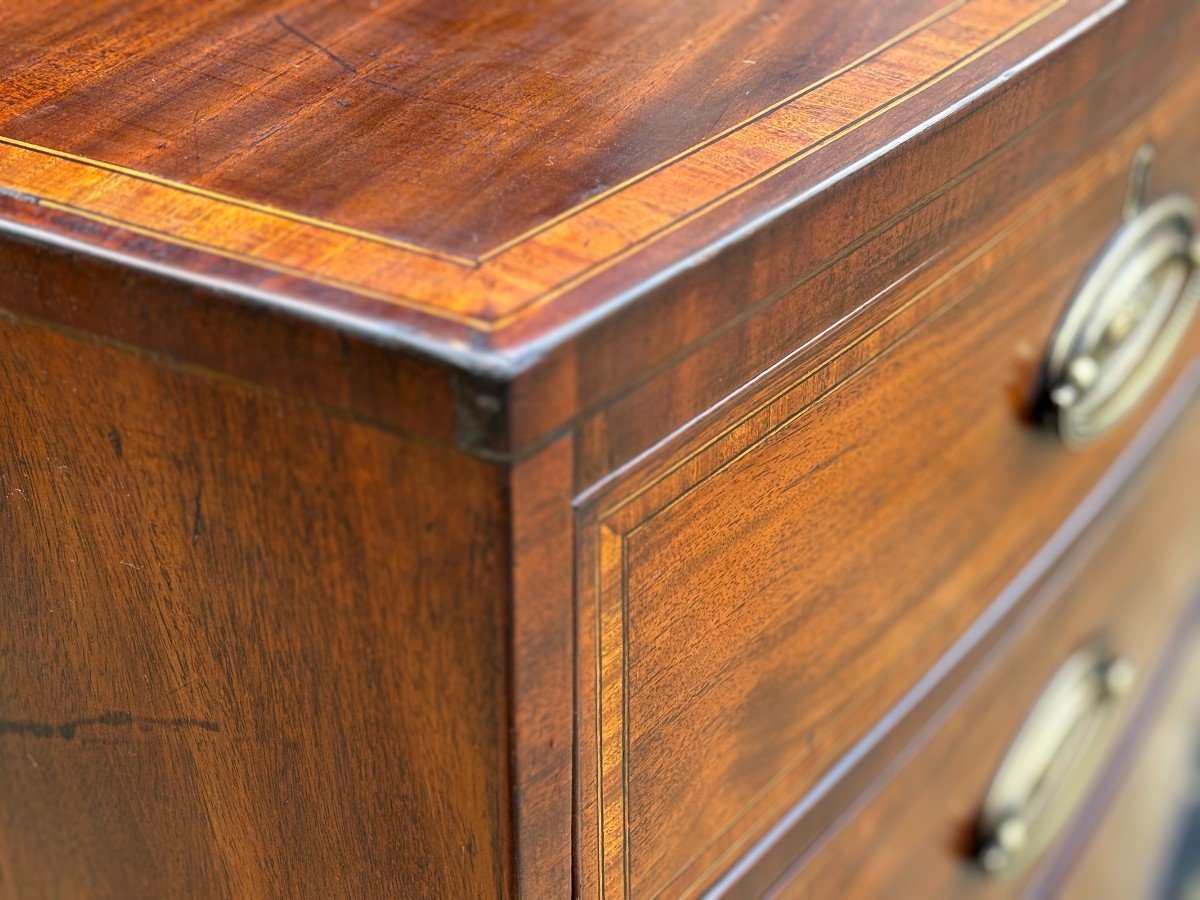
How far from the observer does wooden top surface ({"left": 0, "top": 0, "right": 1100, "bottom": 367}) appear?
302 mm

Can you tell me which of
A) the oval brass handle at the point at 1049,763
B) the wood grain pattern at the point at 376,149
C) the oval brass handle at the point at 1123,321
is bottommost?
the oval brass handle at the point at 1049,763

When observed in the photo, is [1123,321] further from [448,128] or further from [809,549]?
[448,128]

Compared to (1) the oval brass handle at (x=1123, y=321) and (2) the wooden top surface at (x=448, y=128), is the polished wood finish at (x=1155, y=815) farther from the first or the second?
(2) the wooden top surface at (x=448, y=128)

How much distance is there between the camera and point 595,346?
29 centimetres

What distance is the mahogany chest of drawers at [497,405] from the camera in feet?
0.99

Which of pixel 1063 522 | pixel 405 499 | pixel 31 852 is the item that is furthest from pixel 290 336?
pixel 1063 522

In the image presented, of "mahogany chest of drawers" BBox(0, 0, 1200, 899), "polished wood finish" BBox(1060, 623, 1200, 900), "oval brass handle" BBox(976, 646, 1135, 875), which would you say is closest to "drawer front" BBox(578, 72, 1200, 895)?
"mahogany chest of drawers" BBox(0, 0, 1200, 899)

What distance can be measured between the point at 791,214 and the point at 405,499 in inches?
4.6

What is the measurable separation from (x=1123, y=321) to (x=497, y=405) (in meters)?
0.39

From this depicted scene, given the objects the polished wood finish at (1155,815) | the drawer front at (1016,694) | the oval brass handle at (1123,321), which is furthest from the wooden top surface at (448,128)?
the polished wood finish at (1155,815)

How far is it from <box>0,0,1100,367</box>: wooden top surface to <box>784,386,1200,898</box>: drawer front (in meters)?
0.29

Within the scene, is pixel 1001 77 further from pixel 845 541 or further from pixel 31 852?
pixel 31 852

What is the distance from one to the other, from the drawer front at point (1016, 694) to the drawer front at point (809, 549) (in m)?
0.06

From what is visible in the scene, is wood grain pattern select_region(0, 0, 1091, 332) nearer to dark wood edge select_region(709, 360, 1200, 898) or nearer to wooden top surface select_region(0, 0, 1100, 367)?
wooden top surface select_region(0, 0, 1100, 367)
